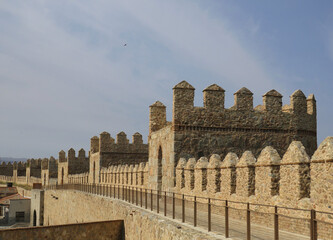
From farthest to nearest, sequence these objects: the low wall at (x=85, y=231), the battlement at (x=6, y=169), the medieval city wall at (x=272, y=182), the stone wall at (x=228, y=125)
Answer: the battlement at (x=6, y=169) → the stone wall at (x=228, y=125) → the low wall at (x=85, y=231) → the medieval city wall at (x=272, y=182)

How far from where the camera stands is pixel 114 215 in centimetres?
1836

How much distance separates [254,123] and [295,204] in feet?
27.5

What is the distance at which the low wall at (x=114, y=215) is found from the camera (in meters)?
10.9

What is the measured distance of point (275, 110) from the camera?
18.9 metres

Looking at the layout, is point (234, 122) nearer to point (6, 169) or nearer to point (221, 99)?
point (221, 99)

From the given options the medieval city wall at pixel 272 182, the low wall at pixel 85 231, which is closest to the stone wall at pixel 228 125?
the medieval city wall at pixel 272 182

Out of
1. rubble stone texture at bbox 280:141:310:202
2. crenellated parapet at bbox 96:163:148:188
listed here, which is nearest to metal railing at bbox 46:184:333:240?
rubble stone texture at bbox 280:141:310:202

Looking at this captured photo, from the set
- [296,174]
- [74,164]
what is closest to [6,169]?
[74,164]

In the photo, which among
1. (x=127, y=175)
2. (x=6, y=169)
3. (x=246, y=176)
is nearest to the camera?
(x=246, y=176)

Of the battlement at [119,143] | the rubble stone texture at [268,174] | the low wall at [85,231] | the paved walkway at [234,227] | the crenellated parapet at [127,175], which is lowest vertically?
the low wall at [85,231]

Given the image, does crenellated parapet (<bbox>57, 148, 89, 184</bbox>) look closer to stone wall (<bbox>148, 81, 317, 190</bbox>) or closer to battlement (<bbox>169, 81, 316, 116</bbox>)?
stone wall (<bbox>148, 81, 317, 190</bbox>)

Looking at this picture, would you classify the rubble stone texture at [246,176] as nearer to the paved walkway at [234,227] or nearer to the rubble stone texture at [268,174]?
the rubble stone texture at [268,174]

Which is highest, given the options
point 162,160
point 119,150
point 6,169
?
point 119,150

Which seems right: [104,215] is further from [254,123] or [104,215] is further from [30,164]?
[30,164]
